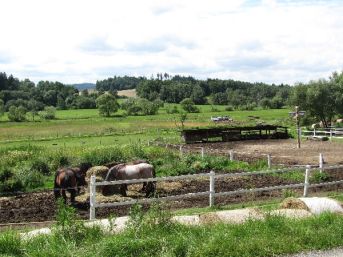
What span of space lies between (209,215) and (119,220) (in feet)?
6.45

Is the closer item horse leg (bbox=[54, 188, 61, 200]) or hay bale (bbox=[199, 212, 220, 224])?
hay bale (bbox=[199, 212, 220, 224])

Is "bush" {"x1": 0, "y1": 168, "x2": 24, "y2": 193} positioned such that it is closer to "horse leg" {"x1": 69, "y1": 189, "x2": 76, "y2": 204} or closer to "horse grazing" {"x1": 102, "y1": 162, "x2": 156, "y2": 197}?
"horse leg" {"x1": 69, "y1": 189, "x2": 76, "y2": 204}

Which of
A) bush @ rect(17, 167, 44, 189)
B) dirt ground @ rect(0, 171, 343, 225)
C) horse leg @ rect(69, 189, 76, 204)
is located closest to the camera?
dirt ground @ rect(0, 171, 343, 225)

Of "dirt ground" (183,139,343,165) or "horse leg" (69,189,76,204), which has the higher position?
"horse leg" (69,189,76,204)

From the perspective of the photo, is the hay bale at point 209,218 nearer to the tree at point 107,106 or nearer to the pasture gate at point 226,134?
the pasture gate at point 226,134

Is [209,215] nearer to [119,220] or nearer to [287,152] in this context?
[119,220]

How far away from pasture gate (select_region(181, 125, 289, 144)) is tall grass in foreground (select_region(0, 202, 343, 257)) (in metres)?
30.3

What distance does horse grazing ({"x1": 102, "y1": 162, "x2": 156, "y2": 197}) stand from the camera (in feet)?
52.9

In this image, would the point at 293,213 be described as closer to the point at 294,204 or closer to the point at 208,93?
the point at 294,204

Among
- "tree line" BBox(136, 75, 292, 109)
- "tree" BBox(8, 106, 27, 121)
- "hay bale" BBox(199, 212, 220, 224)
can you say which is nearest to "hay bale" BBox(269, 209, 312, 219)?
"hay bale" BBox(199, 212, 220, 224)

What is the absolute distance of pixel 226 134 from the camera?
4119 cm

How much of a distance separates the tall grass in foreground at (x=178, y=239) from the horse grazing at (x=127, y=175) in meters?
6.77

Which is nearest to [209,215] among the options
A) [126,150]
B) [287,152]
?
[126,150]

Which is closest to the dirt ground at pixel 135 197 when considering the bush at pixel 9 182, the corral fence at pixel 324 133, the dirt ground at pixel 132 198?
the dirt ground at pixel 132 198
